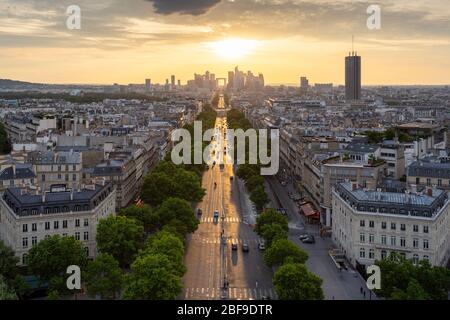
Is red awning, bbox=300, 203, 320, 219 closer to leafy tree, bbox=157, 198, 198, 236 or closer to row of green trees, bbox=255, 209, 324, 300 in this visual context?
row of green trees, bbox=255, 209, 324, 300

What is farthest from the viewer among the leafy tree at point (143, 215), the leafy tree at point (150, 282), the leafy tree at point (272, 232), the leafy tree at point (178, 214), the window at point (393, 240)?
the leafy tree at point (178, 214)

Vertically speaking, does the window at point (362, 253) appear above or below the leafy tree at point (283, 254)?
below

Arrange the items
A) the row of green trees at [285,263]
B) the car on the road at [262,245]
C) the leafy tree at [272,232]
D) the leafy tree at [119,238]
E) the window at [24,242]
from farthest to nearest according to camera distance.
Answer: the car on the road at [262,245]
the leafy tree at [272,232]
the window at [24,242]
the leafy tree at [119,238]
the row of green trees at [285,263]

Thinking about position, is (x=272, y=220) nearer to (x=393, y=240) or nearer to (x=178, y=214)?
(x=178, y=214)

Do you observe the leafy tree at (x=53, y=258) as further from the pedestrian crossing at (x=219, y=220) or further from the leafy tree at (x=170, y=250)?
the pedestrian crossing at (x=219, y=220)

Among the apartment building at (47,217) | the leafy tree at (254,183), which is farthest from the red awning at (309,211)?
the apartment building at (47,217)

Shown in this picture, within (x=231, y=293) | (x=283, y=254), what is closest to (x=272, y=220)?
(x=283, y=254)
